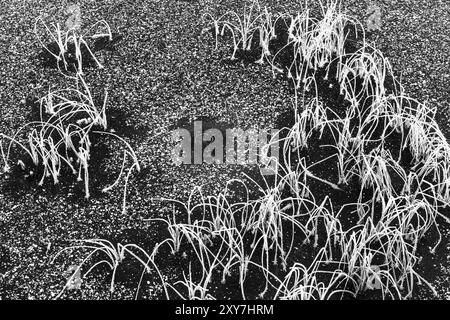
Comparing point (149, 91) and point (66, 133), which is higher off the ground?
point (149, 91)

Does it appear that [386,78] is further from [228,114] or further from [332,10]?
[228,114]

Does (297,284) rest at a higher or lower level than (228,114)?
lower

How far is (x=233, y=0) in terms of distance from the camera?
3090mm

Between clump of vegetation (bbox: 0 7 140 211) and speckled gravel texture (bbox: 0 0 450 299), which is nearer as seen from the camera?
speckled gravel texture (bbox: 0 0 450 299)

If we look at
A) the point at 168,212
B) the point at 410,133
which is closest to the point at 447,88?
the point at 410,133

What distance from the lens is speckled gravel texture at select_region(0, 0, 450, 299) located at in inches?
82.4

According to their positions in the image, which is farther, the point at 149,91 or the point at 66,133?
the point at 149,91

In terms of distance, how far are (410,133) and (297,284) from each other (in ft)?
2.77

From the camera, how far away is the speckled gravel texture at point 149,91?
209cm

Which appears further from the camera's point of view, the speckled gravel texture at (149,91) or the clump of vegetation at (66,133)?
the clump of vegetation at (66,133)

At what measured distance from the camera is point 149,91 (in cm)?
262
